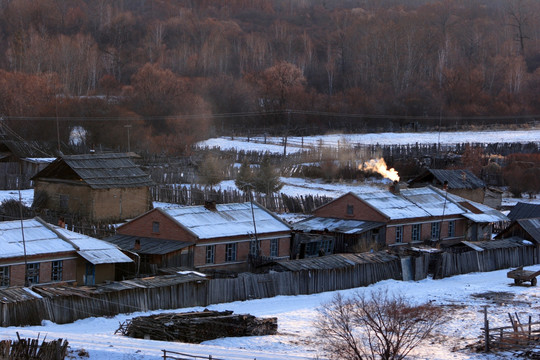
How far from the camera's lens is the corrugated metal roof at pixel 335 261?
37656 millimetres

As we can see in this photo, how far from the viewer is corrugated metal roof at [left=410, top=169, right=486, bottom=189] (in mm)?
57525

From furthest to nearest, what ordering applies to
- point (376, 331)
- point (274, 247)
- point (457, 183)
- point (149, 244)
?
1. point (457, 183)
2. point (274, 247)
3. point (149, 244)
4. point (376, 331)

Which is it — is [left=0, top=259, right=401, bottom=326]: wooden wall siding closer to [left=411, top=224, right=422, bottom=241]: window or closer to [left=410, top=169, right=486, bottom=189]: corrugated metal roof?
[left=411, top=224, right=422, bottom=241]: window

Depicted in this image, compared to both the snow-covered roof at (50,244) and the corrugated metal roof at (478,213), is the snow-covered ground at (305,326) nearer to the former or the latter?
the snow-covered roof at (50,244)

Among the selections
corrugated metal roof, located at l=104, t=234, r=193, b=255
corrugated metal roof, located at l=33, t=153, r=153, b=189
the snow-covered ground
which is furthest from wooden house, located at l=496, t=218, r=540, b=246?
corrugated metal roof, located at l=33, t=153, r=153, b=189

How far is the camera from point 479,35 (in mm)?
142625

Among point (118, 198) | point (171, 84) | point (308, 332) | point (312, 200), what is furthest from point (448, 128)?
point (308, 332)

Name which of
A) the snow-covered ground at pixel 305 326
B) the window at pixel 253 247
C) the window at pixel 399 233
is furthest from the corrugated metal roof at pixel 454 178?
the window at pixel 253 247

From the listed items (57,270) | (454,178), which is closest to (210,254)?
(57,270)

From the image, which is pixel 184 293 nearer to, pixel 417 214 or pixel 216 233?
pixel 216 233

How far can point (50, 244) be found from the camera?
1363 inches

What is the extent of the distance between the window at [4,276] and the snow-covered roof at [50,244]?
514 millimetres

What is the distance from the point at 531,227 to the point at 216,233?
17.8m

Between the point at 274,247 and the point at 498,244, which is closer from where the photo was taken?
the point at 274,247
